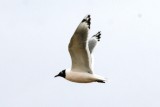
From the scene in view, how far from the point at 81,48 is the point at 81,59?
0.55 m

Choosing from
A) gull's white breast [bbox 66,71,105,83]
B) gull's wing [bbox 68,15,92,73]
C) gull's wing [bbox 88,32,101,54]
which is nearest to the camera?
gull's wing [bbox 68,15,92,73]

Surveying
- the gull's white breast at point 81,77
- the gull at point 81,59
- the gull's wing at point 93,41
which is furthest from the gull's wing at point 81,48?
the gull's wing at point 93,41

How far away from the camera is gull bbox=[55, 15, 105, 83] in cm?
1697

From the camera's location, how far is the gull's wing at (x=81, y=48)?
16938 mm

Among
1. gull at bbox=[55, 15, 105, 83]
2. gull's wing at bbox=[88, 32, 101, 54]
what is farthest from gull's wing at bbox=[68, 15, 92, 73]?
gull's wing at bbox=[88, 32, 101, 54]

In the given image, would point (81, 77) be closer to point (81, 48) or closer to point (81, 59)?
point (81, 59)

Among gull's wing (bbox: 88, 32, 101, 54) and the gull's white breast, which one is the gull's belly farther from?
gull's wing (bbox: 88, 32, 101, 54)

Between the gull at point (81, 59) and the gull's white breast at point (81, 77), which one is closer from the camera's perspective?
the gull at point (81, 59)

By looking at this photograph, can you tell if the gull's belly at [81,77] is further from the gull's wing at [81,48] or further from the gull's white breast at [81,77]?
the gull's wing at [81,48]

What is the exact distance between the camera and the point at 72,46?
56.2 feet

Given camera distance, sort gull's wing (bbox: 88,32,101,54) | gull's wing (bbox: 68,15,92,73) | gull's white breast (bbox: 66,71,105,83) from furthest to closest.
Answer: gull's wing (bbox: 88,32,101,54) < gull's white breast (bbox: 66,71,105,83) < gull's wing (bbox: 68,15,92,73)

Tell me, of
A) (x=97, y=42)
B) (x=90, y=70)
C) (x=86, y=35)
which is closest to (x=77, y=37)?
(x=86, y=35)

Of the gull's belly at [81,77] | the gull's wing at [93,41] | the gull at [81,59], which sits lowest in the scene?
the gull's belly at [81,77]

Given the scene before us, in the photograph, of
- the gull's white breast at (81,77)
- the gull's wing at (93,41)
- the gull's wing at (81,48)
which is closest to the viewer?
the gull's wing at (81,48)
